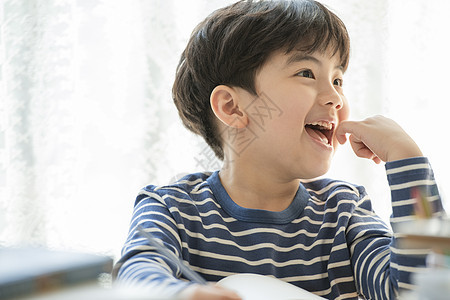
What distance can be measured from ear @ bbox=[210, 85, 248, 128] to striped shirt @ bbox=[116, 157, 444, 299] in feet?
0.37

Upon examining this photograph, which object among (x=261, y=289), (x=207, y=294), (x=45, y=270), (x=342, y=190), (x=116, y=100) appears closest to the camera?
(x=45, y=270)

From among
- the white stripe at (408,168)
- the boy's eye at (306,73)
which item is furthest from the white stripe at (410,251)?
the boy's eye at (306,73)

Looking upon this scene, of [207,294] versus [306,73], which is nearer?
[207,294]

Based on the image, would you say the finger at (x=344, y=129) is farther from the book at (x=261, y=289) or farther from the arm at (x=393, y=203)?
the book at (x=261, y=289)

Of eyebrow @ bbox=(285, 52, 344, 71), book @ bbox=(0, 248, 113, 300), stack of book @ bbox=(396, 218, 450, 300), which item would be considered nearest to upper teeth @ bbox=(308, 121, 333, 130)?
eyebrow @ bbox=(285, 52, 344, 71)

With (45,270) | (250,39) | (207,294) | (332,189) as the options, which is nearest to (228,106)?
(250,39)

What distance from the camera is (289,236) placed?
89 centimetres

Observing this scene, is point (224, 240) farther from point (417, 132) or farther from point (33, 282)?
point (417, 132)

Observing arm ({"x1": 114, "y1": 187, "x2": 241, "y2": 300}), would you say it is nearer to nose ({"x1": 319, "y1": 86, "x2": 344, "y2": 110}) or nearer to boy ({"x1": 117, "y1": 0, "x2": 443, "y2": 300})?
boy ({"x1": 117, "y1": 0, "x2": 443, "y2": 300})

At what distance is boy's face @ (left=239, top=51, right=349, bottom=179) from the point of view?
2.93 ft

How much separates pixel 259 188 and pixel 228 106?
16 centimetres

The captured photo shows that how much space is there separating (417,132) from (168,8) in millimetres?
683

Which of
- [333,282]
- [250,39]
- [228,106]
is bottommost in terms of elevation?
[333,282]

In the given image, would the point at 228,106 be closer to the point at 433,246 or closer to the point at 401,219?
the point at 401,219
